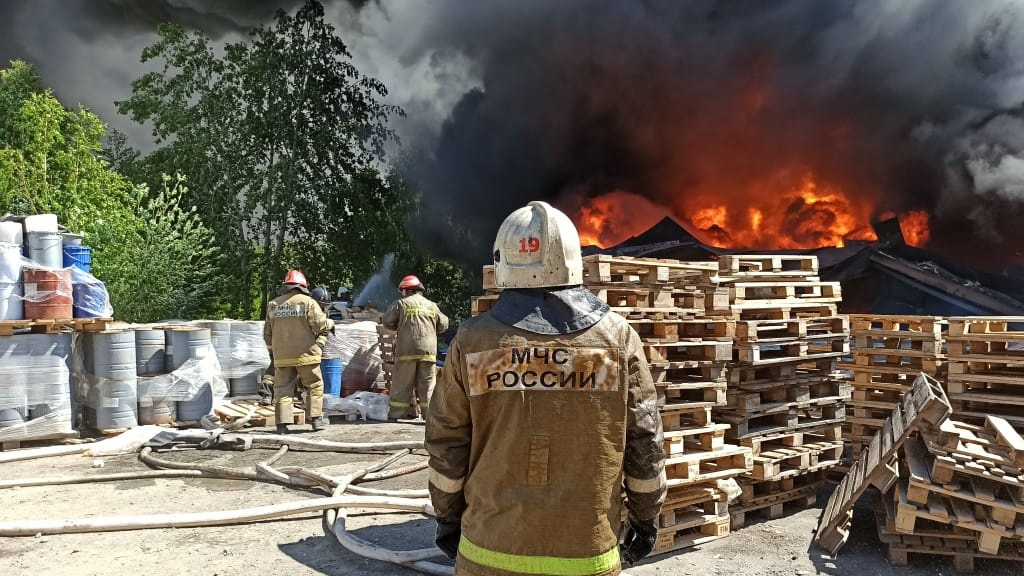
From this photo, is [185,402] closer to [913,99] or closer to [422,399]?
[422,399]

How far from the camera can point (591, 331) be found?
2400mm

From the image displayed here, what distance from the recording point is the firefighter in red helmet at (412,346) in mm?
9750

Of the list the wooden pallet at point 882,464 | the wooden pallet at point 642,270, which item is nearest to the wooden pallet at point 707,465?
the wooden pallet at point 882,464

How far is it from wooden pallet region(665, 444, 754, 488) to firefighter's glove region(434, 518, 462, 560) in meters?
2.47

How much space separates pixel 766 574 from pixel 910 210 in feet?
34.0

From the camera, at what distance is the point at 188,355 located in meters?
9.25

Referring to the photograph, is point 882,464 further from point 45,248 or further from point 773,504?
point 45,248

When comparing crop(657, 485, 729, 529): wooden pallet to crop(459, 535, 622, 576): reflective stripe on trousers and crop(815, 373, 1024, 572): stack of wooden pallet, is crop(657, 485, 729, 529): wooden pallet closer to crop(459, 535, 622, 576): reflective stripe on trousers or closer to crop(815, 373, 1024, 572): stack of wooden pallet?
crop(815, 373, 1024, 572): stack of wooden pallet

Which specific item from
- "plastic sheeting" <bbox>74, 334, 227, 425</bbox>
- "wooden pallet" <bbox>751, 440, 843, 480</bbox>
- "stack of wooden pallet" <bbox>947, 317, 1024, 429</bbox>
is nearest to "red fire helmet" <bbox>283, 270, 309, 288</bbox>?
"plastic sheeting" <bbox>74, 334, 227, 425</bbox>

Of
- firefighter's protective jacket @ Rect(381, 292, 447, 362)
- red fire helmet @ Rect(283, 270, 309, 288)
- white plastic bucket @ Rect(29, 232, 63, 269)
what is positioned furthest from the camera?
firefighter's protective jacket @ Rect(381, 292, 447, 362)

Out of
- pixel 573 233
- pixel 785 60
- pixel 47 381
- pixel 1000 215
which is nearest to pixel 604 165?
pixel 785 60

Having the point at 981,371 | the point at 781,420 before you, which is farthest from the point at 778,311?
the point at 981,371

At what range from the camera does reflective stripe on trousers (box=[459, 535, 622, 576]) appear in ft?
7.63

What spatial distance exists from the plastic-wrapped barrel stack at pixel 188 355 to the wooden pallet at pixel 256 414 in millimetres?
261
